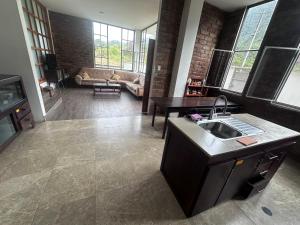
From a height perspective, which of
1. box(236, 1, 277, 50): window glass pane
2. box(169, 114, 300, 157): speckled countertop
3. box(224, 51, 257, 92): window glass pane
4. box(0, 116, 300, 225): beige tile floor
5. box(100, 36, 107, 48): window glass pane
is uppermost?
box(236, 1, 277, 50): window glass pane

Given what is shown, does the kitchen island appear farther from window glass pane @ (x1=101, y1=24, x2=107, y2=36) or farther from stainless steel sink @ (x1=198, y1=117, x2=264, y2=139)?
window glass pane @ (x1=101, y1=24, x2=107, y2=36)

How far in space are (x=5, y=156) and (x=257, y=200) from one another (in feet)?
11.0

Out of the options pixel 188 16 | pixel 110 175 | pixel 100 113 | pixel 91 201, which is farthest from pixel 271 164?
pixel 100 113

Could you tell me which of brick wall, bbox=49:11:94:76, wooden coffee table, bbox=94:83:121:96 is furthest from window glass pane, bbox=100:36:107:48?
wooden coffee table, bbox=94:83:121:96

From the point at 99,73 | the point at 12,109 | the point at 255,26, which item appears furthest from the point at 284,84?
the point at 99,73

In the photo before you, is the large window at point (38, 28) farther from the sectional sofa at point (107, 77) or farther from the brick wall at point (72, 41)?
the sectional sofa at point (107, 77)

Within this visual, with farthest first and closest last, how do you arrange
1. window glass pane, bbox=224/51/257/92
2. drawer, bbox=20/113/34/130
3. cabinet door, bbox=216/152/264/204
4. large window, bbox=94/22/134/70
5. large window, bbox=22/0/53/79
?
1. large window, bbox=94/22/134/70
2. large window, bbox=22/0/53/79
3. window glass pane, bbox=224/51/257/92
4. drawer, bbox=20/113/34/130
5. cabinet door, bbox=216/152/264/204

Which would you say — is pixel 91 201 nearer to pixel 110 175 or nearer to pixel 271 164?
pixel 110 175

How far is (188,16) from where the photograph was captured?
2.98 m

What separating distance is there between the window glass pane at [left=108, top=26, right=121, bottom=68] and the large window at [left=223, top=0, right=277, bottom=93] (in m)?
5.54

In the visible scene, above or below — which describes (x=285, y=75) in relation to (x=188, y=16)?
below

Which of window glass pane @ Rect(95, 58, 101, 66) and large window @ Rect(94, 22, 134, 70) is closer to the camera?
large window @ Rect(94, 22, 134, 70)

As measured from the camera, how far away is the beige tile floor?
1293 millimetres

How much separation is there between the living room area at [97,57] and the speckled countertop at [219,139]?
2418 mm
